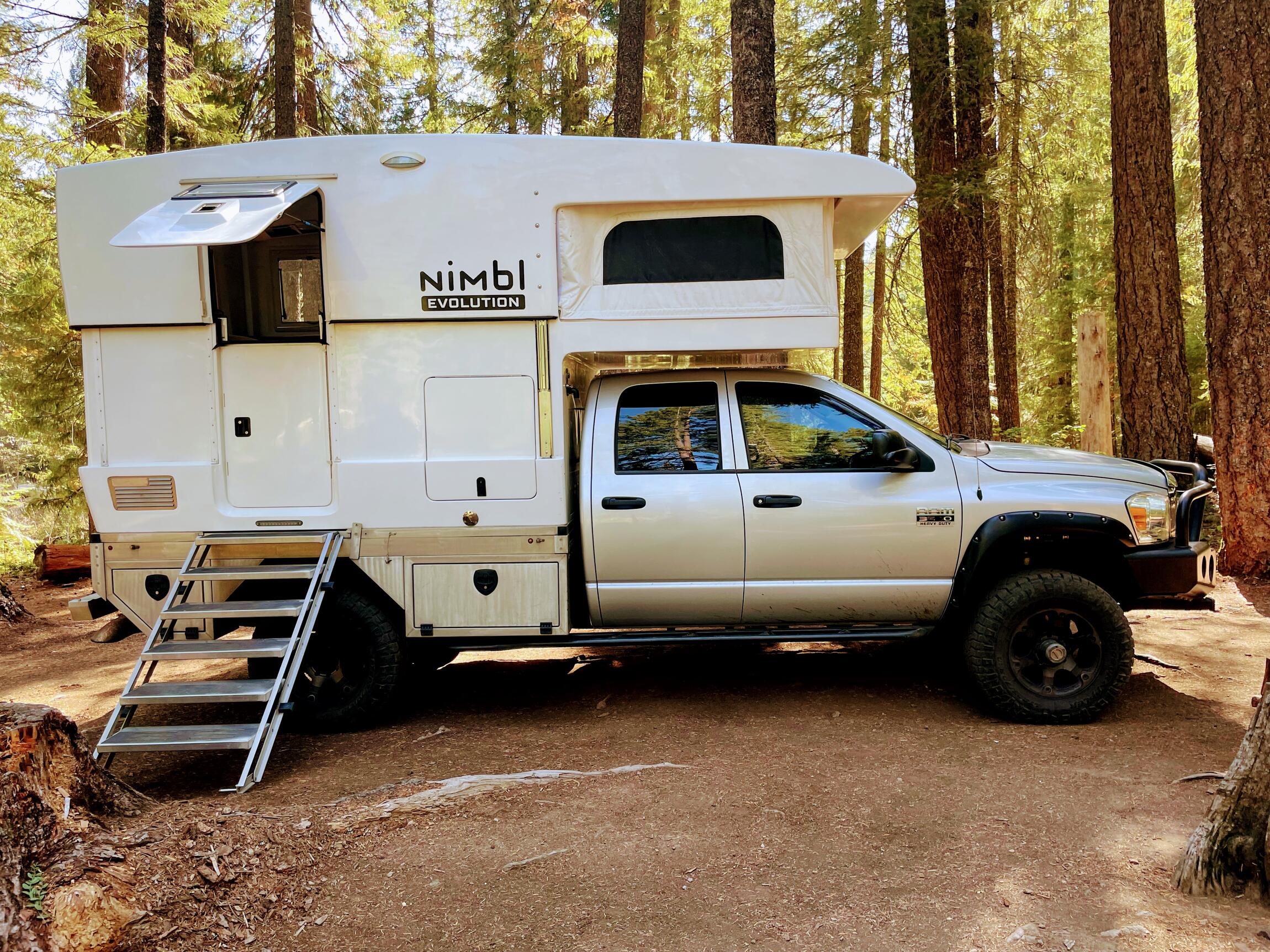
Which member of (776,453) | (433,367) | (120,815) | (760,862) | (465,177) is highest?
(465,177)

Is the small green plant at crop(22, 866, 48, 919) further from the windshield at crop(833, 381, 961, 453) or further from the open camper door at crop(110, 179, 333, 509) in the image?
the windshield at crop(833, 381, 961, 453)

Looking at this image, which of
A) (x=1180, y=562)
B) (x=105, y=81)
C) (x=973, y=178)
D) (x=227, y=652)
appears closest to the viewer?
(x=227, y=652)

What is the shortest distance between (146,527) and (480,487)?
201cm

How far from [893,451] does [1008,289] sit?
1251 centimetres

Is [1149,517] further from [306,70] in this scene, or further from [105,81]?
[105,81]

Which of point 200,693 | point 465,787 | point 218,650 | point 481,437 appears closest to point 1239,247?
point 481,437

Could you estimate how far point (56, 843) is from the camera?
312cm

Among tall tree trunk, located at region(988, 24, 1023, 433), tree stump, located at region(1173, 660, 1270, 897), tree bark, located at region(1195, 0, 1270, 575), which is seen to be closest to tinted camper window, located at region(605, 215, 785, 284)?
tree stump, located at region(1173, 660, 1270, 897)

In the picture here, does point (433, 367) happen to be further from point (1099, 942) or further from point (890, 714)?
point (1099, 942)

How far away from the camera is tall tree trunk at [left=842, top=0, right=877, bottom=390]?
10461 mm

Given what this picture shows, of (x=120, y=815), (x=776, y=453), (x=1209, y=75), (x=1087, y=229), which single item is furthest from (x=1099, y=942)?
(x=1087, y=229)

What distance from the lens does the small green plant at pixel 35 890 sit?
111 inches

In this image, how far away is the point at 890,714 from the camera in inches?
210

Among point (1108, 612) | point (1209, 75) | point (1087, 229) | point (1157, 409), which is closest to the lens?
point (1108, 612)
